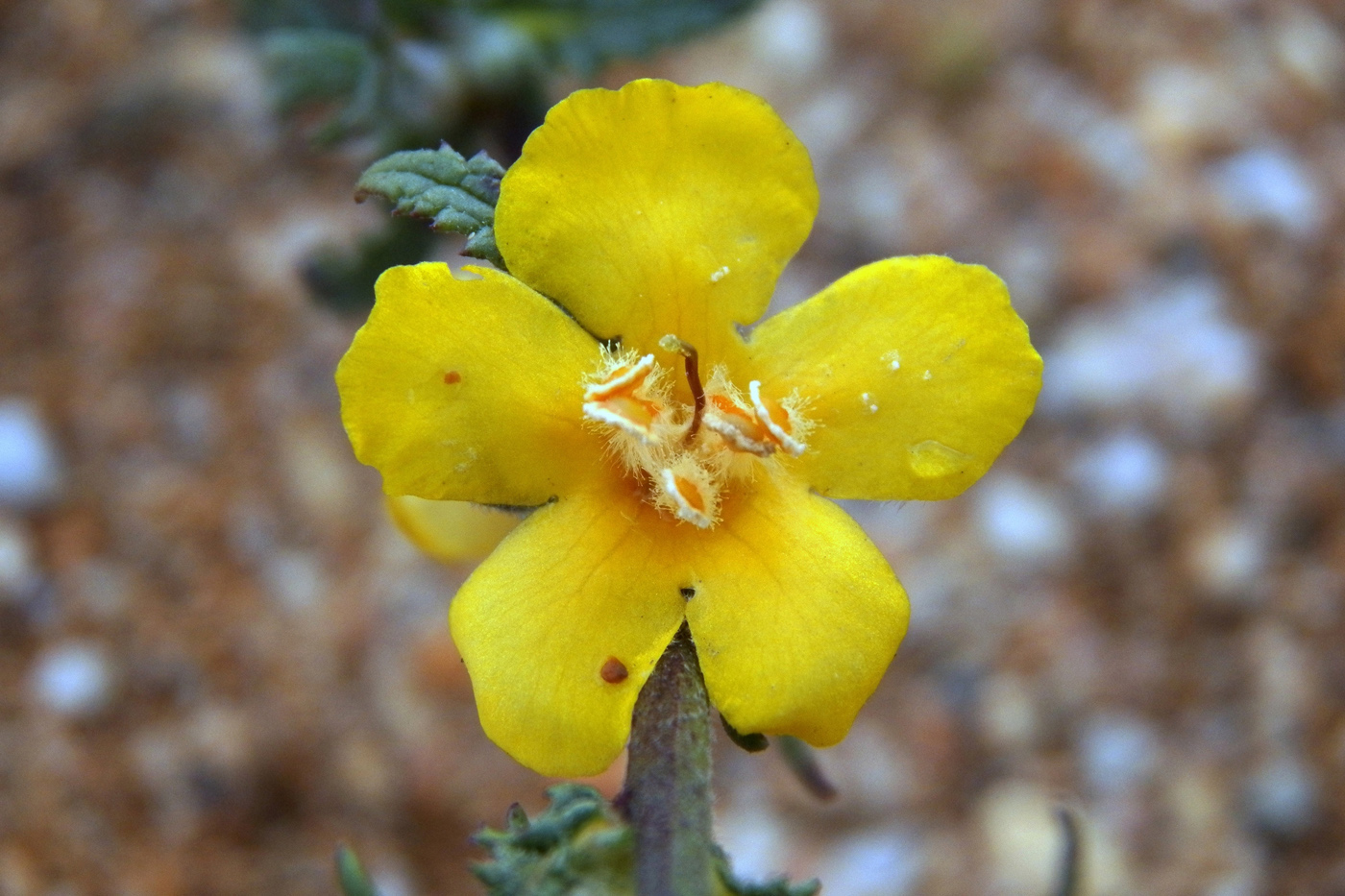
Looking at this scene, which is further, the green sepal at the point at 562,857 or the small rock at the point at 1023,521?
the small rock at the point at 1023,521

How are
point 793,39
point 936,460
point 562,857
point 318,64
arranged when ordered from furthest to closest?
1. point 793,39
2. point 318,64
3. point 936,460
4. point 562,857

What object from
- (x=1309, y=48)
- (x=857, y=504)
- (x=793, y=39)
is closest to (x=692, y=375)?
(x=857, y=504)

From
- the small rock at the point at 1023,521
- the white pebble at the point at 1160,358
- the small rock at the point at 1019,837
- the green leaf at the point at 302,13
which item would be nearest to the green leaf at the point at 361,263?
the green leaf at the point at 302,13

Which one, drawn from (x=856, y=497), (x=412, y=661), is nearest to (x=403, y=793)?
(x=412, y=661)

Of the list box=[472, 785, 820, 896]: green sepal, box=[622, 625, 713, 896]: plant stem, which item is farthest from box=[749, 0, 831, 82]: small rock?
box=[472, 785, 820, 896]: green sepal

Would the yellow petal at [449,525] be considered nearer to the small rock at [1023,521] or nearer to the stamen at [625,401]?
the stamen at [625,401]

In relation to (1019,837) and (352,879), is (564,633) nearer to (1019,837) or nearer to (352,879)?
(352,879)
